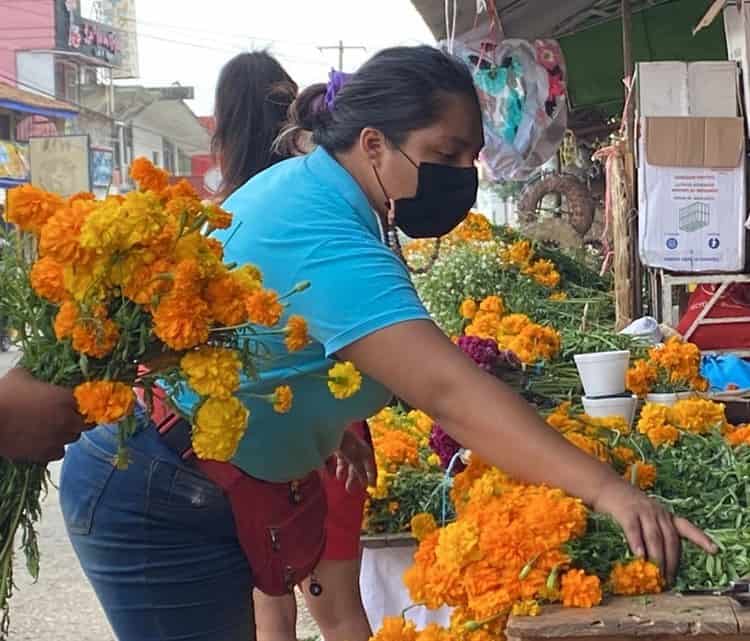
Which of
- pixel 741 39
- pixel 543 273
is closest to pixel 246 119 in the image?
pixel 741 39

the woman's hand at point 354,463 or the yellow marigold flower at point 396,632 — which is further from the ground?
the woman's hand at point 354,463

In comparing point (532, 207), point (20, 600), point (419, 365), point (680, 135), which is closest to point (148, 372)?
point (419, 365)

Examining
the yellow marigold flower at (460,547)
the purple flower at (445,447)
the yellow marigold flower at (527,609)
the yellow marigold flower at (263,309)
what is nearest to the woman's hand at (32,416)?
the yellow marigold flower at (263,309)

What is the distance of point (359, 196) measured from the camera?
6.17ft

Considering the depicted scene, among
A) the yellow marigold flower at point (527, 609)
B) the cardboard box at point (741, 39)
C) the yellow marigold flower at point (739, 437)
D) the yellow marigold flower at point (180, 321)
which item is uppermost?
the cardboard box at point (741, 39)

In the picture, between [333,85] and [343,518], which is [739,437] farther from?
[333,85]

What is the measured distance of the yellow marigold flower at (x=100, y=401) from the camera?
146cm

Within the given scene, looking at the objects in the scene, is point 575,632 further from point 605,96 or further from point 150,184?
point 605,96

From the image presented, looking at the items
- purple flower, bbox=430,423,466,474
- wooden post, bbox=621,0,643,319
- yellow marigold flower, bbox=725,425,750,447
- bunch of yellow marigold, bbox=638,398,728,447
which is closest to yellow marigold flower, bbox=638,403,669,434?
bunch of yellow marigold, bbox=638,398,728,447

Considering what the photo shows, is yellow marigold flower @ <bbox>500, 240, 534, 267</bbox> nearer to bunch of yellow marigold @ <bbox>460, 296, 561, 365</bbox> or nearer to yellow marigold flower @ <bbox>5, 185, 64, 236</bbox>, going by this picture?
bunch of yellow marigold @ <bbox>460, 296, 561, 365</bbox>

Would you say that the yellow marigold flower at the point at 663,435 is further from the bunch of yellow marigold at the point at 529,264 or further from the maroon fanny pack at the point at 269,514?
the bunch of yellow marigold at the point at 529,264

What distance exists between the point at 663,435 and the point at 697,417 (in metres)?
0.17

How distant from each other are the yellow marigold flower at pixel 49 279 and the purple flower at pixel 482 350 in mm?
1714

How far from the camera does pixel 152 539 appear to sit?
6.54 feet
